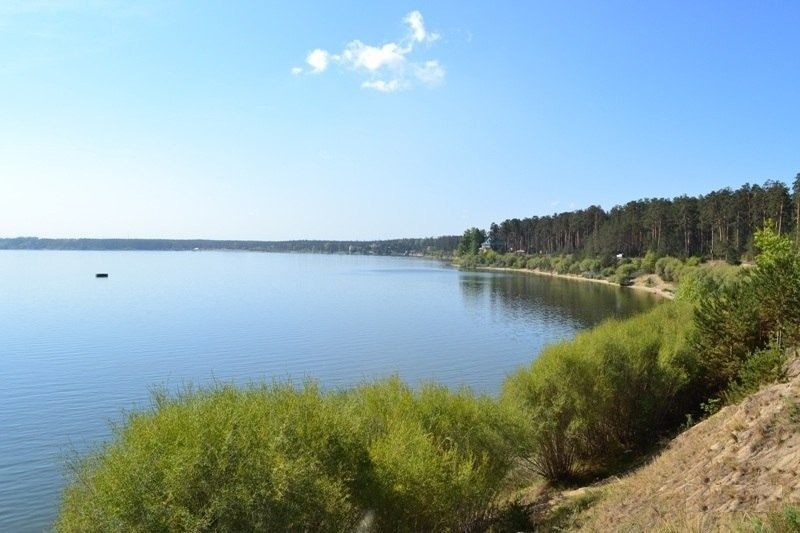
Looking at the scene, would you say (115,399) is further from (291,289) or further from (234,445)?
(291,289)

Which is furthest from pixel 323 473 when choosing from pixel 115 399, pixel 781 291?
pixel 115 399

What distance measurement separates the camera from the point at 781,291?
23.8 m

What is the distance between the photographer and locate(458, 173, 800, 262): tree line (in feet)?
336

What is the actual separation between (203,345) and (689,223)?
117 m

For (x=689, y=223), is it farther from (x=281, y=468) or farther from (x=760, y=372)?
(x=281, y=468)

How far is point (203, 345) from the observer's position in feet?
171

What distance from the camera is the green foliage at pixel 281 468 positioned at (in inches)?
422

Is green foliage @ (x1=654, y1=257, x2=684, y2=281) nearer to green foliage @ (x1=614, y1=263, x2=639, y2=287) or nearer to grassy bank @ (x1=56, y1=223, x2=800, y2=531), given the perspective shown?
green foliage @ (x1=614, y1=263, x2=639, y2=287)

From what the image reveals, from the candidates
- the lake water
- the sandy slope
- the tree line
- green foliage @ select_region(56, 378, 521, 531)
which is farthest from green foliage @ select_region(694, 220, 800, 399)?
the tree line

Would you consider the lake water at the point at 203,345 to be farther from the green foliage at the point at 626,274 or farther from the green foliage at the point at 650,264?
the green foliage at the point at 650,264

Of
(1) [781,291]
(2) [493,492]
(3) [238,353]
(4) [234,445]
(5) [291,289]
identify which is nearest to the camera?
(4) [234,445]

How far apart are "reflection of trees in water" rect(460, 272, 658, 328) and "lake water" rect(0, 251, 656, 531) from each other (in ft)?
1.22

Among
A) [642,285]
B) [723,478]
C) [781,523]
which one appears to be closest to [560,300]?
[642,285]

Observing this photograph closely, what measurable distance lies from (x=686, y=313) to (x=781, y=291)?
1025 cm
